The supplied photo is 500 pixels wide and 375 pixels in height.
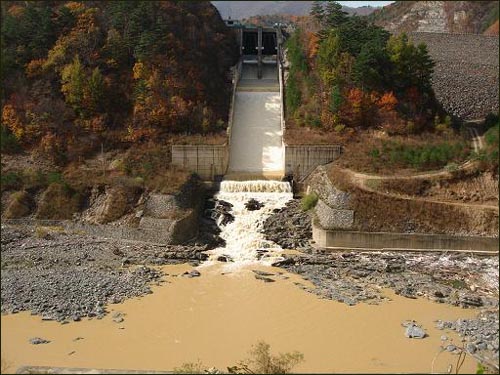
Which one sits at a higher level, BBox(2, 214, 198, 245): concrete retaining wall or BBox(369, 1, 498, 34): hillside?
BBox(369, 1, 498, 34): hillside

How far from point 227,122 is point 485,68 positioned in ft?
57.3

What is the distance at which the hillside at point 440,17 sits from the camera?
41.7 m

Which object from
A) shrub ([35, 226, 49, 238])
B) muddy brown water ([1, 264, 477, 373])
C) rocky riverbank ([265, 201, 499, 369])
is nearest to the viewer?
muddy brown water ([1, 264, 477, 373])

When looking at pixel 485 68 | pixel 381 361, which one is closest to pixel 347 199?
pixel 381 361

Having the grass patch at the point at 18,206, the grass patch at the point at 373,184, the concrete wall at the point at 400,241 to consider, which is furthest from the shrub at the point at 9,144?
the grass patch at the point at 373,184

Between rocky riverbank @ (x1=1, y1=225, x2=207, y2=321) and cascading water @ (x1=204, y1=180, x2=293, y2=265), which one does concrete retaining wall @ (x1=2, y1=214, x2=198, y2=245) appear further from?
cascading water @ (x1=204, y1=180, x2=293, y2=265)

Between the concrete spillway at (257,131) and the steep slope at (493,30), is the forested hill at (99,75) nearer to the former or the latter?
the concrete spillway at (257,131)

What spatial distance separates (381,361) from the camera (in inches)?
485

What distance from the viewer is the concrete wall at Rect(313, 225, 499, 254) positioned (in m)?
20.2

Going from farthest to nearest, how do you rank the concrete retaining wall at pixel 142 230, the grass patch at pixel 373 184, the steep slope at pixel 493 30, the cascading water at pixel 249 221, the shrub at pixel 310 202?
the steep slope at pixel 493 30, the shrub at pixel 310 202, the grass patch at pixel 373 184, the concrete retaining wall at pixel 142 230, the cascading water at pixel 249 221

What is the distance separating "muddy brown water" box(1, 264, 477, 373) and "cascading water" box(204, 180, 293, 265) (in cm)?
300

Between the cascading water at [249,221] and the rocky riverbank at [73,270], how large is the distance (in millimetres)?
1453

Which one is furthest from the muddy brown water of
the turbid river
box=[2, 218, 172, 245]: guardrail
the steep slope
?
the steep slope

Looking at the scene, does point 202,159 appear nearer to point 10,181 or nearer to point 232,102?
point 232,102
